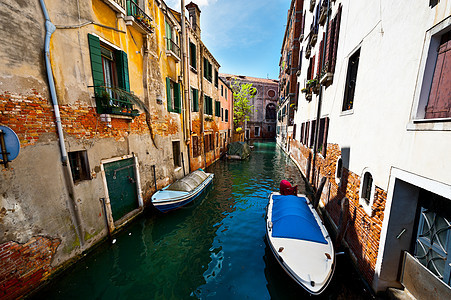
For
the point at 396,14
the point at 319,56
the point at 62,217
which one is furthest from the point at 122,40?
the point at 319,56

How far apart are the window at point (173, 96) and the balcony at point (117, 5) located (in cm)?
289

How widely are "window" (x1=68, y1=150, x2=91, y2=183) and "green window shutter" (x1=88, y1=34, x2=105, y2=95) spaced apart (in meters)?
1.73

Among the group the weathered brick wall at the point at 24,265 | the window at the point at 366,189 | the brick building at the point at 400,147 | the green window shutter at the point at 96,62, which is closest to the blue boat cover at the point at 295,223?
the brick building at the point at 400,147

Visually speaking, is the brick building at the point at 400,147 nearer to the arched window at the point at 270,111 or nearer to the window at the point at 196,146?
the window at the point at 196,146

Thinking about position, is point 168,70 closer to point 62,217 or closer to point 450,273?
point 62,217

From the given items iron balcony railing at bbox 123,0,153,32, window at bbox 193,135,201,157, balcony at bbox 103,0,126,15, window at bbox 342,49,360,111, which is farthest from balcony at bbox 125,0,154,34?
window at bbox 342,49,360,111

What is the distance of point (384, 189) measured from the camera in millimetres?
3334

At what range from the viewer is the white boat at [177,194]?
6.52 meters

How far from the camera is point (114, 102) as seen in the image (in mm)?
5414

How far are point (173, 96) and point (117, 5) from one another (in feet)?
13.5

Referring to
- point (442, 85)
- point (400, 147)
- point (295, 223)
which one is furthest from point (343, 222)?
point (442, 85)

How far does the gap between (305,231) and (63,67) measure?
6.85 metres

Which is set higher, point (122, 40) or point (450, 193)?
point (122, 40)

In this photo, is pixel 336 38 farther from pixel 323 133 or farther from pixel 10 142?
Result: pixel 10 142
